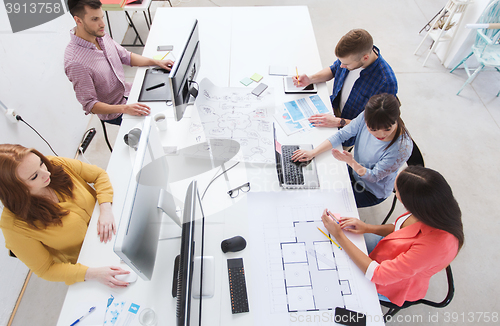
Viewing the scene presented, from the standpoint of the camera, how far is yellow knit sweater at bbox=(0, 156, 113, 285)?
1.29 metres

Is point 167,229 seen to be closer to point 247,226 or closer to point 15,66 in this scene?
point 247,226

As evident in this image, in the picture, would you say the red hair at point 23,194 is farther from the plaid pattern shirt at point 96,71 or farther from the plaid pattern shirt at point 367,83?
the plaid pattern shirt at point 367,83

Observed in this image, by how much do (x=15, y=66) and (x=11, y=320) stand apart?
185 centimetres

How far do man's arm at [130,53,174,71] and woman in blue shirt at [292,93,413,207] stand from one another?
1358 mm

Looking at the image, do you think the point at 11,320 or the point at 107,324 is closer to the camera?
the point at 107,324

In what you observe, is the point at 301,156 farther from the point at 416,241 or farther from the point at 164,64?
the point at 164,64

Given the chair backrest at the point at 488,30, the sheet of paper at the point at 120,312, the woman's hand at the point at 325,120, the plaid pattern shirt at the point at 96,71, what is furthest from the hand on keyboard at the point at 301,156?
the chair backrest at the point at 488,30

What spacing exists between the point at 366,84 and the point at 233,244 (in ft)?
4.76

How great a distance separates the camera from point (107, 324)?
4.17ft

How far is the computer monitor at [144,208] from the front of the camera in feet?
3.26

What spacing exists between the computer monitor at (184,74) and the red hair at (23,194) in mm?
716

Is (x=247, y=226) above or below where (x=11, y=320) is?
above

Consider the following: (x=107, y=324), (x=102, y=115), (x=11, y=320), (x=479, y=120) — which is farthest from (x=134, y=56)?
(x=479, y=120)

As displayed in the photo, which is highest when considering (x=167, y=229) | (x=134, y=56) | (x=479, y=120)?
(x=134, y=56)
